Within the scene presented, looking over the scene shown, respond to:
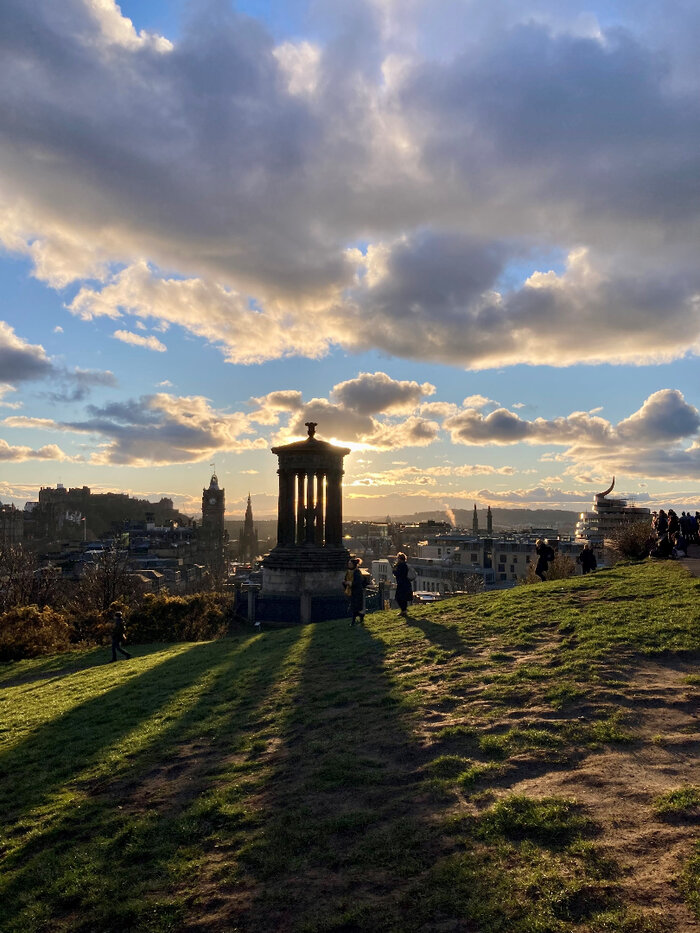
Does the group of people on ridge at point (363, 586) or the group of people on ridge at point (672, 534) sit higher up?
the group of people on ridge at point (672, 534)

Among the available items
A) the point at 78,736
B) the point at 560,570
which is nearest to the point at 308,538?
the point at 560,570

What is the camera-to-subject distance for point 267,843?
704cm

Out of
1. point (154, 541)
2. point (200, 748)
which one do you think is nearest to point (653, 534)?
point (200, 748)

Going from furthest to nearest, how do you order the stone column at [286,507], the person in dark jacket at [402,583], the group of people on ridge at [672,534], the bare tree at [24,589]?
1. the bare tree at [24,589]
2. the stone column at [286,507]
3. the group of people on ridge at [672,534]
4. the person in dark jacket at [402,583]

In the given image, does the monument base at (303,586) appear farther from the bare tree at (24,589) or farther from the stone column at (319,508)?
the bare tree at (24,589)

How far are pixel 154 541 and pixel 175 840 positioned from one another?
371 ft

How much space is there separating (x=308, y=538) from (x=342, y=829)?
30.7 m

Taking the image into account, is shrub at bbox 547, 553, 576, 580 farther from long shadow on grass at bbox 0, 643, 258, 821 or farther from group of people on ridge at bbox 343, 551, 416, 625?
long shadow on grass at bbox 0, 643, 258, 821

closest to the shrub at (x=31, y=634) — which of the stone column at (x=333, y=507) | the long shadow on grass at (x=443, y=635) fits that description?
the stone column at (x=333, y=507)

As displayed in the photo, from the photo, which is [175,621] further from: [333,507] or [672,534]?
[672,534]

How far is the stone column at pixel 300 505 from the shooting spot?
3747 cm

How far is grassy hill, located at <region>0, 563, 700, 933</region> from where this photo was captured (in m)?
5.71

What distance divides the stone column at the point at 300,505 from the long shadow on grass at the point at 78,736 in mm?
19195

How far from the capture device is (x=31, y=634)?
103 ft
